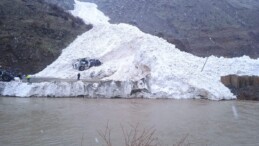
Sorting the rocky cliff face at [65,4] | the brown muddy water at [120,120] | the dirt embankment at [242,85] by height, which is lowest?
the brown muddy water at [120,120]

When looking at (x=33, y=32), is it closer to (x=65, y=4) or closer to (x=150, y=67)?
(x=150, y=67)

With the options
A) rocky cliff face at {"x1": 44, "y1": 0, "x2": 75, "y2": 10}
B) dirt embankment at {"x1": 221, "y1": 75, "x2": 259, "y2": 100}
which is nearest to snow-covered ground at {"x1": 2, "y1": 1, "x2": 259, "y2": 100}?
dirt embankment at {"x1": 221, "y1": 75, "x2": 259, "y2": 100}

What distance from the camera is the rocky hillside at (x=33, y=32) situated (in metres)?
31.1

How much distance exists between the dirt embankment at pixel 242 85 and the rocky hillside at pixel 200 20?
23049 mm

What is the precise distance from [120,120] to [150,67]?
10.1 meters

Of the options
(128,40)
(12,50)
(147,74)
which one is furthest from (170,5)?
(147,74)

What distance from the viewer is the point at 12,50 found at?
103ft

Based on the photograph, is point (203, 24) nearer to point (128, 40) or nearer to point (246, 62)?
point (128, 40)

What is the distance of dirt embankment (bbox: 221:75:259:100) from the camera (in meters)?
21.5

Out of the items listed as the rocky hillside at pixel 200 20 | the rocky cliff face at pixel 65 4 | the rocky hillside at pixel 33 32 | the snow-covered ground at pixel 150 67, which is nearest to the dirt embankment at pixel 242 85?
the snow-covered ground at pixel 150 67

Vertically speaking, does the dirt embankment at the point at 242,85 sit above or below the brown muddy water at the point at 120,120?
above

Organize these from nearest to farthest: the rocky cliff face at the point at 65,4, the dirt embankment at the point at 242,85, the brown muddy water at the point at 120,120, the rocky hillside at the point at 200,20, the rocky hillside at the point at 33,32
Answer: the brown muddy water at the point at 120,120, the dirt embankment at the point at 242,85, the rocky hillside at the point at 33,32, the rocky hillside at the point at 200,20, the rocky cliff face at the point at 65,4

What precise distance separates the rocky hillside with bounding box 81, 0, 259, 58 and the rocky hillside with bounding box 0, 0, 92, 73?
523 inches

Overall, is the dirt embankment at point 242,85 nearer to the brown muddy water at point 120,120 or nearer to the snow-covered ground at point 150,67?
the snow-covered ground at point 150,67
